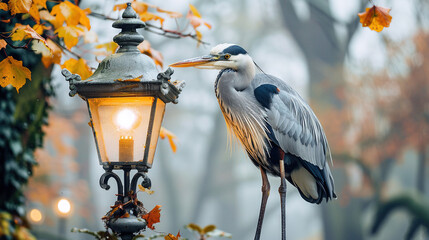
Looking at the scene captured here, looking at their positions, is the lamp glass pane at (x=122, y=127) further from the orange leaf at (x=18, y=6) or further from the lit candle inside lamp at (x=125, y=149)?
the orange leaf at (x=18, y=6)

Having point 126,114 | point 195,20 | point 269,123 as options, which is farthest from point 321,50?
point 126,114

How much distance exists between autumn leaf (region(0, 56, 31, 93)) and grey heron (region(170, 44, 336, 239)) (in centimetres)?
94

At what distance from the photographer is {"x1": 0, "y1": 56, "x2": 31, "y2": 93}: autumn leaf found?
3.37 meters

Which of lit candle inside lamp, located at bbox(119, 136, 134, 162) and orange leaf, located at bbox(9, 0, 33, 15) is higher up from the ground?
orange leaf, located at bbox(9, 0, 33, 15)

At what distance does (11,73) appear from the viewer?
133 inches

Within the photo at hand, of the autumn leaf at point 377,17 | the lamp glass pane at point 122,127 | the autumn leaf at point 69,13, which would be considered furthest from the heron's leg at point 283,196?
the autumn leaf at point 69,13

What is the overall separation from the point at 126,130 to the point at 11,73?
707mm

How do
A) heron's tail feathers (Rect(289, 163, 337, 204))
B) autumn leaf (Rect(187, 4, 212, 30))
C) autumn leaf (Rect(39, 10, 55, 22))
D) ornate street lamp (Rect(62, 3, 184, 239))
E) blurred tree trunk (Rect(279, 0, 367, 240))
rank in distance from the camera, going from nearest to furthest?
1. ornate street lamp (Rect(62, 3, 184, 239))
2. heron's tail feathers (Rect(289, 163, 337, 204))
3. autumn leaf (Rect(39, 10, 55, 22))
4. autumn leaf (Rect(187, 4, 212, 30))
5. blurred tree trunk (Rect(279, 0, 367, 240))

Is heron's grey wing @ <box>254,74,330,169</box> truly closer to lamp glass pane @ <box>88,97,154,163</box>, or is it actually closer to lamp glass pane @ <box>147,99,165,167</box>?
lamp glass pane @ <box>147,99,165,167</box>

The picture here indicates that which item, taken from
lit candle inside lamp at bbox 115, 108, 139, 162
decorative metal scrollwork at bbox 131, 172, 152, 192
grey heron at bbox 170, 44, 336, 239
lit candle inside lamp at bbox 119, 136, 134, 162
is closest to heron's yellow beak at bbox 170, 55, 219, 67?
grey heron at bbox 170, 44, 336, 239

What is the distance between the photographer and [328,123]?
61.4 ft

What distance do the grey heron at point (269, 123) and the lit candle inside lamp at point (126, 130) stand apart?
0.43 meters

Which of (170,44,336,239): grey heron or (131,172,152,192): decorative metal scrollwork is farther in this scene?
→ (170,44,336,239): grey heron

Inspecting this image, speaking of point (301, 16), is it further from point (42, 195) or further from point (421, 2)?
point (42, 195)
